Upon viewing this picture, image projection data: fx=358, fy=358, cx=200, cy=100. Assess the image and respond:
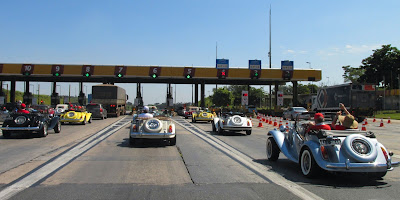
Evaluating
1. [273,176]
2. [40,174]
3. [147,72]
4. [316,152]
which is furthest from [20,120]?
[147,72]

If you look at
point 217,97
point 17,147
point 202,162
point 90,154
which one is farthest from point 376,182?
point 217,97

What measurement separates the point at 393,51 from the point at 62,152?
70804mm

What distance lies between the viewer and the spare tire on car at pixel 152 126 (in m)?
12.3

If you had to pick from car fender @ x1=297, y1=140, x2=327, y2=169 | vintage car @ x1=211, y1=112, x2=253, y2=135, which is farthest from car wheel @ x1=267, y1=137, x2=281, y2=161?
vintage car @ x1=211, y1=112, x2=253, y2=135

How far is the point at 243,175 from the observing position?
7.64 m

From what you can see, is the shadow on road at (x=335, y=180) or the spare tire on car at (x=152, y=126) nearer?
the shadow on road at (x=335, y=180)

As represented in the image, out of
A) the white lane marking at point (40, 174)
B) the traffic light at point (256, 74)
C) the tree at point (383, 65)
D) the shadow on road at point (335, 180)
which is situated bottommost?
the shadow on road at point (335, 180)

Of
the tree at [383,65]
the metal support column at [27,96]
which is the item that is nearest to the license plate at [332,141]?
the metal support column at [27,96]

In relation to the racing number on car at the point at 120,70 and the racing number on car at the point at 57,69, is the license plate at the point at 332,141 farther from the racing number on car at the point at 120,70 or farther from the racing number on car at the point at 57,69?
the racing number on car at the point at 57,69

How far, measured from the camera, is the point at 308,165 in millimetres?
7250

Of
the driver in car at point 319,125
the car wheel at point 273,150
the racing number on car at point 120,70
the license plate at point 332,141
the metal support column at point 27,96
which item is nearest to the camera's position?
the license plate at point 332,141

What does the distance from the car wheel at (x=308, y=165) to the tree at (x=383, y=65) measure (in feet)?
217

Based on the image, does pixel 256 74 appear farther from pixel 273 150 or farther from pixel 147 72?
pixel 273 150

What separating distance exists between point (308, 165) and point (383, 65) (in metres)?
68.7
